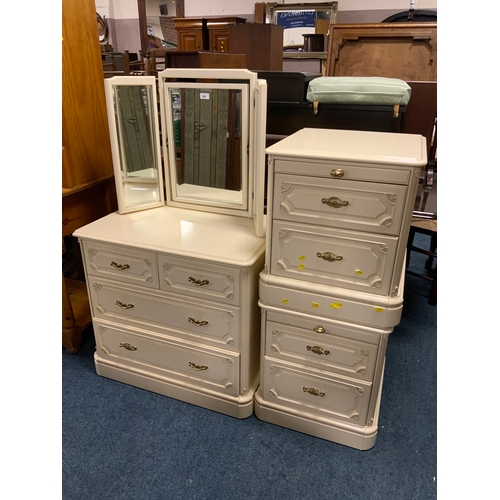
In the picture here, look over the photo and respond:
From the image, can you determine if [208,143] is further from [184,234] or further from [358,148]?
[358,148]

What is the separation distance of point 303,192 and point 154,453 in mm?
1183

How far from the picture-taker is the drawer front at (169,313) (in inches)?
62.4

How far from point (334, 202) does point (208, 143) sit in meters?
0.75

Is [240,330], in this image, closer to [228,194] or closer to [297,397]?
[297,397]

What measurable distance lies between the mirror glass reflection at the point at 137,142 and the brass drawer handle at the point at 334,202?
3.04 feet

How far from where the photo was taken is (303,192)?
1293mm

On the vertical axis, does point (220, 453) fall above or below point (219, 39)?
below

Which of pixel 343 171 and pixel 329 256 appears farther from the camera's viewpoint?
pixel 329 256

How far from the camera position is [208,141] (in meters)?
1.76

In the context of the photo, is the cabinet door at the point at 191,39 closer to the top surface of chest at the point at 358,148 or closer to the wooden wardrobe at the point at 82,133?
the wooden wardrobe at the point at 82,133

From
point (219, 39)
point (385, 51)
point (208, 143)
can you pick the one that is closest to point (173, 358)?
point (208, 143)

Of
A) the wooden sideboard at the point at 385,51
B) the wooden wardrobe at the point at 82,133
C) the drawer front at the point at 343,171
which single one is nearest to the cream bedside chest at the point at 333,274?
the drawer front at the point at 343,171

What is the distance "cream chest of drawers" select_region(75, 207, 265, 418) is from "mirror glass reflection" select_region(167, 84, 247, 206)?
0.12 m

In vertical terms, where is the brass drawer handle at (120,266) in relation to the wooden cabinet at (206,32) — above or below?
below
